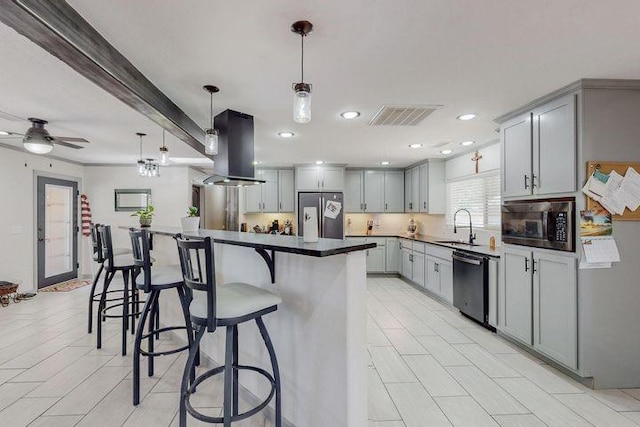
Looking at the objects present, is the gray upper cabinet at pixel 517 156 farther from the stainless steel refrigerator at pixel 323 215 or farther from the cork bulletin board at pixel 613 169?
the stainless steel refrigerator at pixel 323 215

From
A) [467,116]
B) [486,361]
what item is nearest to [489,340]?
[486,361]

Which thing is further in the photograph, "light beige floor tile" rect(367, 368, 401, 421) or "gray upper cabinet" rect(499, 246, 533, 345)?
"gray upper cabinet" rect(499, 246, 533, 345)

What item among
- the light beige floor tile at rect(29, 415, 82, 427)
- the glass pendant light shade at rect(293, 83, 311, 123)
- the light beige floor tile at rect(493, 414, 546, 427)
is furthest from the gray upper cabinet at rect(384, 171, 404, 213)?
the light beige floor tile at rect(29, 415, 82, 427)

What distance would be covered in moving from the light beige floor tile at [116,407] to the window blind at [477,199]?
4.48m

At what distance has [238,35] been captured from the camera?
71.3 inches

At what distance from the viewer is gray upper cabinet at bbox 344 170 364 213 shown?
21.7ft

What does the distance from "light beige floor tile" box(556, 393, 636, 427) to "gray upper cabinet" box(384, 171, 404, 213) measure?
4.61 metres

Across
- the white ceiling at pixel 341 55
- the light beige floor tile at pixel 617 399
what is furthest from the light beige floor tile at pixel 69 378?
the light beige floor tile at pixel 617 399

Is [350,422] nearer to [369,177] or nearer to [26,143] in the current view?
[26,143]

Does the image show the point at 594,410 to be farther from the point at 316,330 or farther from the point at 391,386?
the point at 316,330

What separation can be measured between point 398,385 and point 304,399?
0.99 meters

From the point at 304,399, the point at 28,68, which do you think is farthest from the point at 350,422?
the point at 28,68

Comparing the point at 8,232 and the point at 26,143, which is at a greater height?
the point at 26,143

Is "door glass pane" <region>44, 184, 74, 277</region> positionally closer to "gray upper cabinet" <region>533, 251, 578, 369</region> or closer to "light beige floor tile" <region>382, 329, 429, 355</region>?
"light beige floor tile" <region>382, 329, 429, 355</region>
